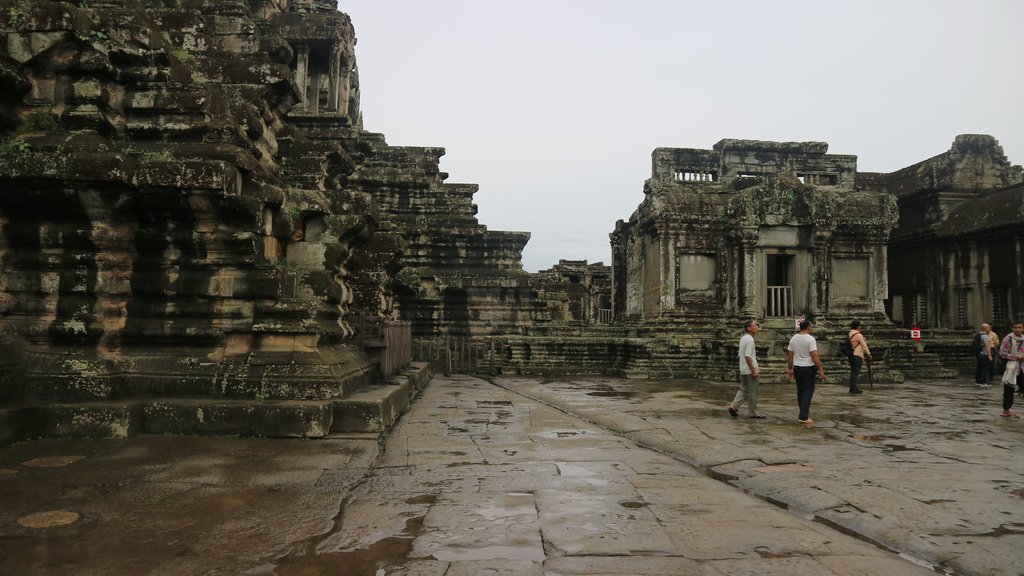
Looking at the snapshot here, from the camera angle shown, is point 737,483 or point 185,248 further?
point 185,248

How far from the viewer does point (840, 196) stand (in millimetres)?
18266

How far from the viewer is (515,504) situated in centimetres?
431

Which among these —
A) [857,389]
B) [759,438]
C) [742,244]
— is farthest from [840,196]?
[759,438]

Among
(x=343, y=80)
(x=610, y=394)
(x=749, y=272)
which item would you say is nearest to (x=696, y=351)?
(x=749, y=272)

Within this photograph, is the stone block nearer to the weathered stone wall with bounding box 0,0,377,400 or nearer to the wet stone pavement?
the wet stone pavement

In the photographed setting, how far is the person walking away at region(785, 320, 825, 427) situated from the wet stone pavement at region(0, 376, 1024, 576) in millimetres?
982

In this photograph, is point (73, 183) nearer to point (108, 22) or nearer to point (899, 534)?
point (108, 22)

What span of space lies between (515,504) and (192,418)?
317 centimetres

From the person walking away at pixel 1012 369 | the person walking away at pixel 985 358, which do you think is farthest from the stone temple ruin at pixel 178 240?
the person walking away at pixel 985 358

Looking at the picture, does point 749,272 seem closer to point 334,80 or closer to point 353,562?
point 334,80

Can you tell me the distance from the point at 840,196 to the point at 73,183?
58.1 ft

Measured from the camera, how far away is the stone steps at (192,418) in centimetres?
559

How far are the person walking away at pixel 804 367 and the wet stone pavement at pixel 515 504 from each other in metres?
0.98

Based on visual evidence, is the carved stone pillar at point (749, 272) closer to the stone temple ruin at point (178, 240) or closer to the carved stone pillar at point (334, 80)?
the stone temple ruin at point (178, 240)
